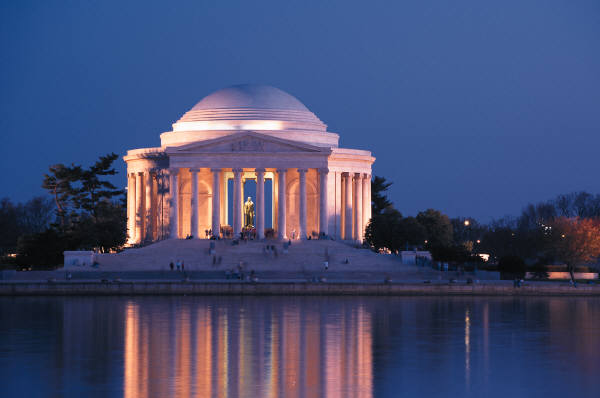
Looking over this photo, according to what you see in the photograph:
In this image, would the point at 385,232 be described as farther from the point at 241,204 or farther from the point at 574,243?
the point at 574,243

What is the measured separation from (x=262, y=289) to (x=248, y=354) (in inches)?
1315

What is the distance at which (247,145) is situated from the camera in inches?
4058

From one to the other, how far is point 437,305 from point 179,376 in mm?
31483

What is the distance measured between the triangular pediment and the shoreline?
3460 cm

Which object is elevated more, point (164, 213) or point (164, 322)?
point (164, 213)

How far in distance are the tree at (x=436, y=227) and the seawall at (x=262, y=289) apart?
34343 mm

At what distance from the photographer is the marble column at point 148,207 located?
11200 cm

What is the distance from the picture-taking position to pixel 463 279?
78.3m

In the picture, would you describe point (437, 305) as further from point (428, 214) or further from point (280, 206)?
point (428, 214)

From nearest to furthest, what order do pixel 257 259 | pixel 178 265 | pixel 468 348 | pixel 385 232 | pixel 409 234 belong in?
pixel 468 348 → pixel 178 265 → pixel 257 259 → pixel 409 234 → pixel 385 232

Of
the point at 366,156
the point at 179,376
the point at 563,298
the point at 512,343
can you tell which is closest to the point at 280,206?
the point at 366,156

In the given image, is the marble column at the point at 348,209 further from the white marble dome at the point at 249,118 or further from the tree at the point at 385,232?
the tree at the point at 385,232

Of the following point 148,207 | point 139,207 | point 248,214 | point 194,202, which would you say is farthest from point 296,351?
point 248,214

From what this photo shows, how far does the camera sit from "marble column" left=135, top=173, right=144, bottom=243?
113 meters
